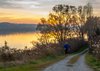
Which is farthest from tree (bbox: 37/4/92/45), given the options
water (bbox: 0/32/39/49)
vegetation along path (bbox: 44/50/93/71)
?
vegetation along path (bbox: 44/50/93/71)

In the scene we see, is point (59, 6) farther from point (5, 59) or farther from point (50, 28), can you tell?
point (5, 59)

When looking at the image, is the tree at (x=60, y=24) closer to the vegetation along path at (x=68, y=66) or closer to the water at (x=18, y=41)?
the water at (x=18, y=41)

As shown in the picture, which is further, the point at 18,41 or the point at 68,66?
the point at 18,41

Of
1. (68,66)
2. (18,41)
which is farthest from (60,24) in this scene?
(68,66)

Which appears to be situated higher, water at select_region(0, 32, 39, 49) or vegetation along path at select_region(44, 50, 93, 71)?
water at select_region(0, 32, 39, 49)

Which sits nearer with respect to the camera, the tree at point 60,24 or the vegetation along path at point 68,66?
the vegetation along path at point 68,66

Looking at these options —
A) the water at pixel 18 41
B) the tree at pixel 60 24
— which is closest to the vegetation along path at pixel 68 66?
the water at pixel 18 41

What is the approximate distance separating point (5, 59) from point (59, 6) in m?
68.2

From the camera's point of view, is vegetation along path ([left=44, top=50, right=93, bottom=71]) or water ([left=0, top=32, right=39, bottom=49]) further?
water ([left=0, top=32, right=39, bottom=49])

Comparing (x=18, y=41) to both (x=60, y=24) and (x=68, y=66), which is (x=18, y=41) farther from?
(x=68, y=66)

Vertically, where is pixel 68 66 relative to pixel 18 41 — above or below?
below

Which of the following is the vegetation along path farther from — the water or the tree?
the tree

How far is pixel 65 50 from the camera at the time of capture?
190ft

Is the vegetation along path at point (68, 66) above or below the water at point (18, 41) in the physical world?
below
